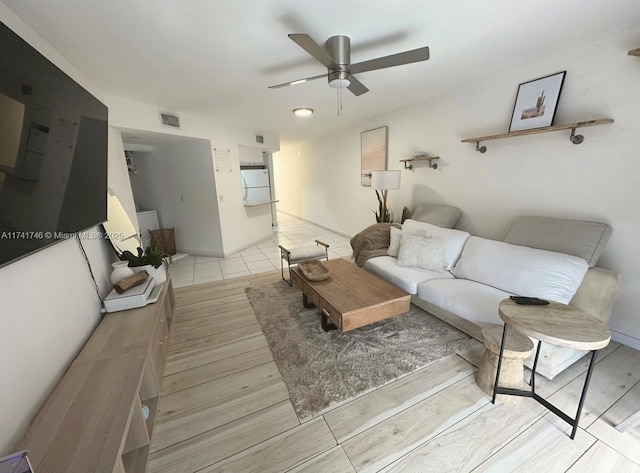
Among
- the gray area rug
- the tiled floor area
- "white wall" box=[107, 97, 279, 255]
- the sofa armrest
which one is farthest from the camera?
the tiled floor area

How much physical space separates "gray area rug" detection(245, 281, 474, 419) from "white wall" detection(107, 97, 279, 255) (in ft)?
8.59

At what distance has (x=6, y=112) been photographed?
2.97 feet

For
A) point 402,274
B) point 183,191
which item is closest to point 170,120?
point 183,191

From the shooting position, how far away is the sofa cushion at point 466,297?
1924 mm

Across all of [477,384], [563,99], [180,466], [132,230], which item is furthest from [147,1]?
[563,99]

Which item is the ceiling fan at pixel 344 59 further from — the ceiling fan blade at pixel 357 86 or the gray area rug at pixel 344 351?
the gray area rug at pixel 344 351

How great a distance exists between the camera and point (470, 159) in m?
3.06

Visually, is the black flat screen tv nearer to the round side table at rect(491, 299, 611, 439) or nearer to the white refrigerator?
the round side table at rect(491, 299, 611, 439)

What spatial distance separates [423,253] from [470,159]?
56.8 inches

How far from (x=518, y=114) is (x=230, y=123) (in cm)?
421

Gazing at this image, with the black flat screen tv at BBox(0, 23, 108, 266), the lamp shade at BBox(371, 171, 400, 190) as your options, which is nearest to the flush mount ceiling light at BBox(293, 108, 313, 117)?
the lamp shade at BBox(371, 171, 400, 190)

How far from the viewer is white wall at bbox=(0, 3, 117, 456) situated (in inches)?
39.0

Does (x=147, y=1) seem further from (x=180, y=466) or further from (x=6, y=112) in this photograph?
(x=180, y=466)

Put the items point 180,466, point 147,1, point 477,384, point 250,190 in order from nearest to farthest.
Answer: point 180,466, point 147,1, point 477,384, point 250,190
